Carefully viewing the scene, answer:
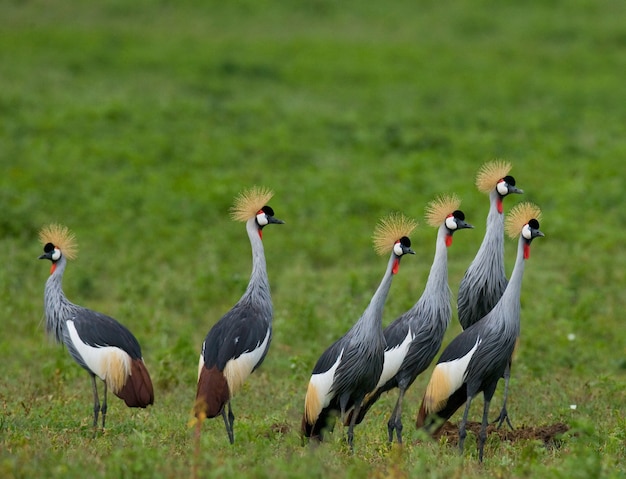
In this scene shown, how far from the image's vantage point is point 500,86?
16891 mm

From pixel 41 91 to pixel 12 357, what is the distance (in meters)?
8.20

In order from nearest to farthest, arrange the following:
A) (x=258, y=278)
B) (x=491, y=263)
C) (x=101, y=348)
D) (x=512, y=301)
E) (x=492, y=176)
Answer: (x=512, y=301) < (x=101, y=348) < (x=258, y=278) < (x=491, y=263) < (x=492, y=176)

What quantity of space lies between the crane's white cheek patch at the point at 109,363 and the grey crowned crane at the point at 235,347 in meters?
0.51

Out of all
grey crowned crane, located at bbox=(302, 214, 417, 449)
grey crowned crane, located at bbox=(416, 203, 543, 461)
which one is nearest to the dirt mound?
grey crowned crane, located at bbox=(416, 203, 543, 461)

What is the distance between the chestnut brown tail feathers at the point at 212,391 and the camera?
5793 mm

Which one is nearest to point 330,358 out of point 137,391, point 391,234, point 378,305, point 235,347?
point 378,305

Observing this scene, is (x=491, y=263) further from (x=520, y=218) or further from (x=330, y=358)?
(x=330, y=358)

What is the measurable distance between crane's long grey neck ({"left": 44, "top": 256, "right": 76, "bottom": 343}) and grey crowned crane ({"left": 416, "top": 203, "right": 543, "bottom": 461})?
2379mm

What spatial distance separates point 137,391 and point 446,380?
1.84 m

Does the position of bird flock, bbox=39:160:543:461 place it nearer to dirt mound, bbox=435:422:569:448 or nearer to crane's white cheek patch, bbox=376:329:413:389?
crane's white cheek patch, bbox=376:329:413:389

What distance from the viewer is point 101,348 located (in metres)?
6.36

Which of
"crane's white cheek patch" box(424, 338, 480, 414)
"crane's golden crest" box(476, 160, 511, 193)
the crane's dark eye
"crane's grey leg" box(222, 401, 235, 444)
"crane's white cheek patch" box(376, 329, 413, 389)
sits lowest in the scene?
"crane's grey leg" box(222, 401, 235, 444)

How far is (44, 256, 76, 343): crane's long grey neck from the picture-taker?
670 cm

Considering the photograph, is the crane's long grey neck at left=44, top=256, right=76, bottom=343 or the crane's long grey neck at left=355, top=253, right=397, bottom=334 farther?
the crane's long grey neck at left=44, top=256, right=76, bottom=343
